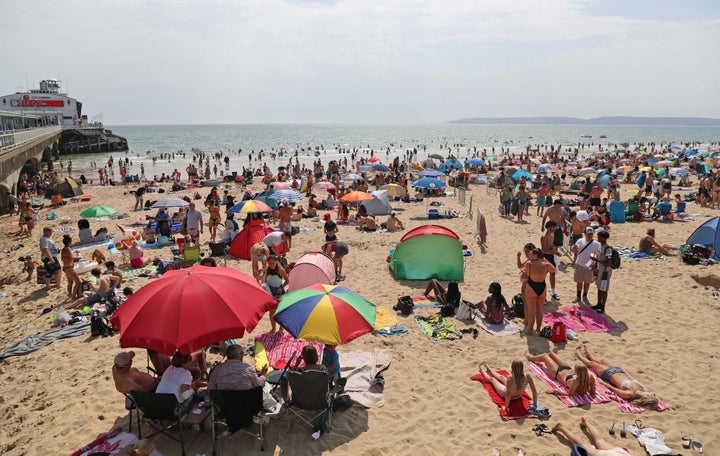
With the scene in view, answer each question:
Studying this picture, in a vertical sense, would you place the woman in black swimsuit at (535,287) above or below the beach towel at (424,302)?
above

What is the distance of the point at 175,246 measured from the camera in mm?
13242

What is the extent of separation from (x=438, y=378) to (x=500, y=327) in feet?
6.73

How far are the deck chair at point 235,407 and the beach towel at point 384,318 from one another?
3.28 meters

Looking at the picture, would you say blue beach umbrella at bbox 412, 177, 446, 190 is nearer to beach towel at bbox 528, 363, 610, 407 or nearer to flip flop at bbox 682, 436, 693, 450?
beach towel at bbox 528, 363, 610, 407

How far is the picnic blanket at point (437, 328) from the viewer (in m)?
7.23

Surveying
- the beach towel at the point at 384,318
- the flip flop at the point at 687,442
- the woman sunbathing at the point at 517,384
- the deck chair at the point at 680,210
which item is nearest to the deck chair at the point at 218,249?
the beach towel at the point at 384,318

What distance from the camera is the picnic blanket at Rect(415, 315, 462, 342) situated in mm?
7229

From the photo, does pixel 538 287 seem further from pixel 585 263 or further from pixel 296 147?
pixel 296 147

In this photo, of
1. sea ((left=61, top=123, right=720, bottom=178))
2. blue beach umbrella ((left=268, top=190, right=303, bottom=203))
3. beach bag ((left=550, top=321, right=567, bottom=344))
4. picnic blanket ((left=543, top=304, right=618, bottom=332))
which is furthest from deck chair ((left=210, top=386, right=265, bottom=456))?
sea ((left=61, top=123, right=720, bottom=178))

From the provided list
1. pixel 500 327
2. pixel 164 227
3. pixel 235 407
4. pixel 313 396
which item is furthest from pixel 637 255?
pixel 164 227

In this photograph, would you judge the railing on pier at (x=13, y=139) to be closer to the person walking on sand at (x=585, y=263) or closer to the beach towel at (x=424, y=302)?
the beach towel at (x=424, y=302)

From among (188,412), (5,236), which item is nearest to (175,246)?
(5,236)

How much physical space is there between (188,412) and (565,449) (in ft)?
13.5

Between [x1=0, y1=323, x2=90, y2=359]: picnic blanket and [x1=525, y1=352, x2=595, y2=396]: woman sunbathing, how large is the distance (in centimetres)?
759
